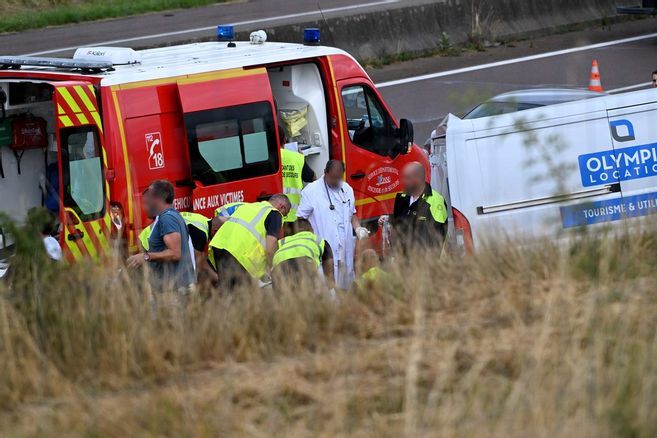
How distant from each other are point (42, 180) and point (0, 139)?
59cm

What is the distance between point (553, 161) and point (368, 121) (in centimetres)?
289

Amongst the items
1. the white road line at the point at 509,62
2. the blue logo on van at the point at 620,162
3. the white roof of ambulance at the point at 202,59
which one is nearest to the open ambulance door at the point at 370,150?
the white roof of ambulance at the point at 202,59

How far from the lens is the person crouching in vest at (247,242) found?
8328mm

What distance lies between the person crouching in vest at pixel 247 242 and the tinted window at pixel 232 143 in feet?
3.36

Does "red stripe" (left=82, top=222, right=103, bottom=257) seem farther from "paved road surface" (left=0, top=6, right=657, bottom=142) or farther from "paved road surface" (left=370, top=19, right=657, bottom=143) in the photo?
"paved road surface" (left=370, top=19, right=657, bottom=143)

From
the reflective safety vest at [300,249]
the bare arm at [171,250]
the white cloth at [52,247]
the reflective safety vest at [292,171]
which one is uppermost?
A: the reflective safety vest at [292,171]

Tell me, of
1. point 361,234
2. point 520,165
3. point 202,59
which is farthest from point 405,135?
point 520,165

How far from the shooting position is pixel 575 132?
349 inches

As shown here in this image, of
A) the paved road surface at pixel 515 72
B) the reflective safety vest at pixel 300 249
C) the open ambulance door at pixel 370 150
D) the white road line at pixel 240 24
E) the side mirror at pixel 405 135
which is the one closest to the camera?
the reflective safety vest at pixel 300 249

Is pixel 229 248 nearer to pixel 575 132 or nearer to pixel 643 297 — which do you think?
pixel 575 132

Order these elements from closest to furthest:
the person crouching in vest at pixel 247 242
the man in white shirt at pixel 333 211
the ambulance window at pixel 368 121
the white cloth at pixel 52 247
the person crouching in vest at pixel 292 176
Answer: the white cloth at pixel 52 247 < the person crouching in vest at pixel 247 242 < the man in white shirt at pixel 333 211 < the person crouching in vest at pixel 292 176 < the ambulance window at pixel 368 121

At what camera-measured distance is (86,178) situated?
29.1ft

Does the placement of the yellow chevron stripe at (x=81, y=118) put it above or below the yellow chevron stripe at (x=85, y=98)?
below

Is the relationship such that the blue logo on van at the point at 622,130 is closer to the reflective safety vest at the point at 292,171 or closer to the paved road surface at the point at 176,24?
the reflective safety vest at the point at 292,171
